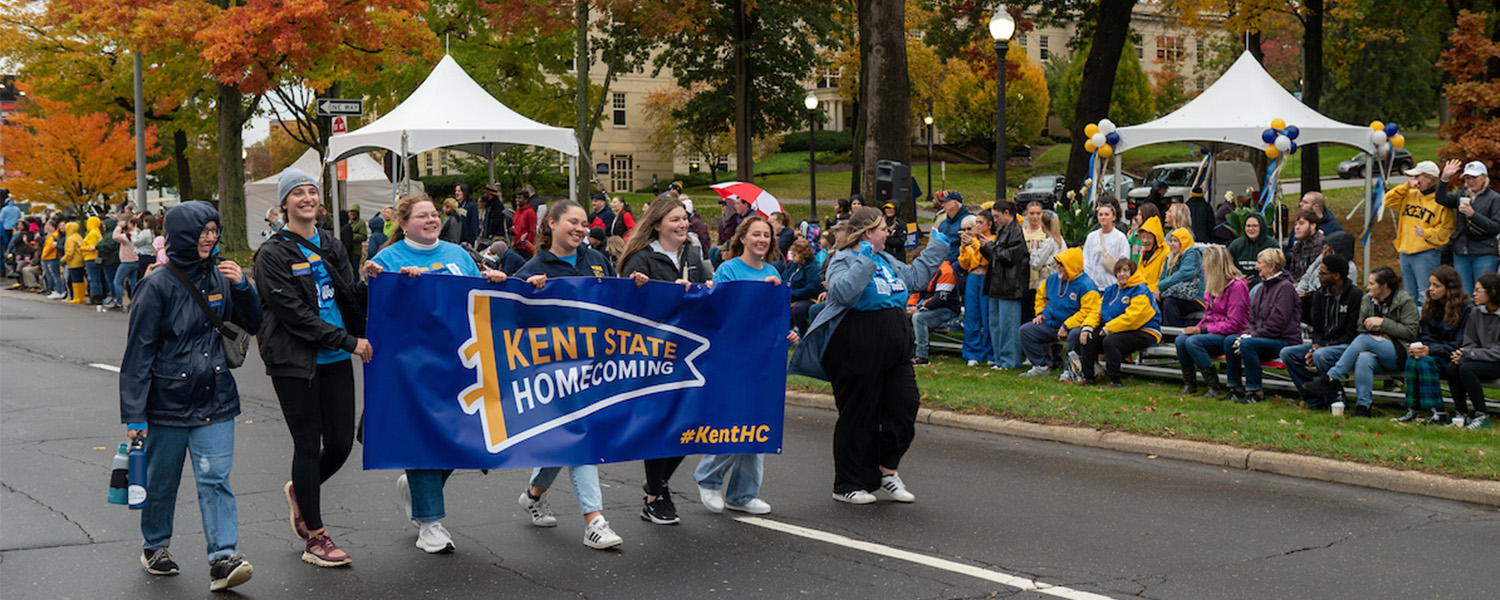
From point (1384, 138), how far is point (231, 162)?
92.1 feet

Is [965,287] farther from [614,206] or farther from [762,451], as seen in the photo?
[614,206]

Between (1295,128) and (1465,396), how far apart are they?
350 inches

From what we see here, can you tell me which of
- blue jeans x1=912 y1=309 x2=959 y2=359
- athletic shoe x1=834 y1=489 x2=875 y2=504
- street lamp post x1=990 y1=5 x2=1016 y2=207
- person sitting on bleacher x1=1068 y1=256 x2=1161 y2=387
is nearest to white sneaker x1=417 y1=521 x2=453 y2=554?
athletic shoe x1=834 y1=489 x2=875 y2=504

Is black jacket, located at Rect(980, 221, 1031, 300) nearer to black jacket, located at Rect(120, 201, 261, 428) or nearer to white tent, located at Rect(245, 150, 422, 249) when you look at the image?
black jacket, located at Rect(120, 201, 261, 428)

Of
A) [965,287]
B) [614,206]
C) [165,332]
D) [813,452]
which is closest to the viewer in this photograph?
[165,332]

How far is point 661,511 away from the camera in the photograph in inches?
284

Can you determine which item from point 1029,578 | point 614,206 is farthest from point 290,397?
point 614,206

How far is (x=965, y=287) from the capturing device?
46.6ft

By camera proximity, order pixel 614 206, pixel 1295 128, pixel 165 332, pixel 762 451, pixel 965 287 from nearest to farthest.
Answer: pixel 165 332, pixel 762 451, pixel 965 287, pixel 1295 128, pixel 614 206

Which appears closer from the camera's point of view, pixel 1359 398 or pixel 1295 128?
pixel 1359 398

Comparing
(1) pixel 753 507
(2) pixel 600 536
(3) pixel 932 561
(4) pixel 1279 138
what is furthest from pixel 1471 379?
(4) pixel 1279 138

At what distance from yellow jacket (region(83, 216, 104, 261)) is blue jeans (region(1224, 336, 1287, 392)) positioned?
2166 centimetres

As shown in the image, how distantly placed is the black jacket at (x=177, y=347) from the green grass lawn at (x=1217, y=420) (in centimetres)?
677

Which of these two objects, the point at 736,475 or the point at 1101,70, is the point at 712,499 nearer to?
the point at 736,475
